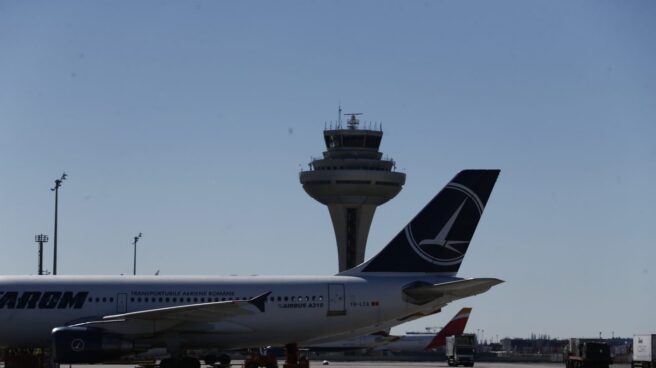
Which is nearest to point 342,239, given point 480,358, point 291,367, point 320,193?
point 320,193

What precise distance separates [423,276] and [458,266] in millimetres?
1551

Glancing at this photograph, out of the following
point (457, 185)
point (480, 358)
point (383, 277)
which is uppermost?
point (457, 185)

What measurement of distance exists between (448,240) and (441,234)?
338mm

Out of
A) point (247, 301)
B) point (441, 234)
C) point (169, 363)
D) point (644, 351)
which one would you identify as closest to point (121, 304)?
point (169, 363)

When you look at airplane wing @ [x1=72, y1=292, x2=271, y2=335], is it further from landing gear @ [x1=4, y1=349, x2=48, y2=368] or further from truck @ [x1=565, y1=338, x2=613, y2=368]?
truck @ [x1=565, y1=338, x2=613, y2=368]

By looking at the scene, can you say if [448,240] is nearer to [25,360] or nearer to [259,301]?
[259,301]

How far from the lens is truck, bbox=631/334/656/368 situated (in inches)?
2245

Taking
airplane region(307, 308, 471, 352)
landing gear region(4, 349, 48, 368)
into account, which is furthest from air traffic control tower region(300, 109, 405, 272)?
landing gear region(4, 349, 48, 368)

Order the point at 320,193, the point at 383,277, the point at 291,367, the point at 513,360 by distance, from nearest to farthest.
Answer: the point at 383,277 < the point at 291,367 < the point at 513,360 < the point at 320,193

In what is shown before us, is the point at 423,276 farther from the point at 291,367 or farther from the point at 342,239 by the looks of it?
the point at 342,239

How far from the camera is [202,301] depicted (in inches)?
1572

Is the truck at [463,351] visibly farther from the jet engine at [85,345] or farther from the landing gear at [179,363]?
the jet engine at [85,345]

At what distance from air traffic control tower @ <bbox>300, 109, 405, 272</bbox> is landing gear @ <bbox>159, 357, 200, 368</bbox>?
10072 cm

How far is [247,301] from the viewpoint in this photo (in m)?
37.8
